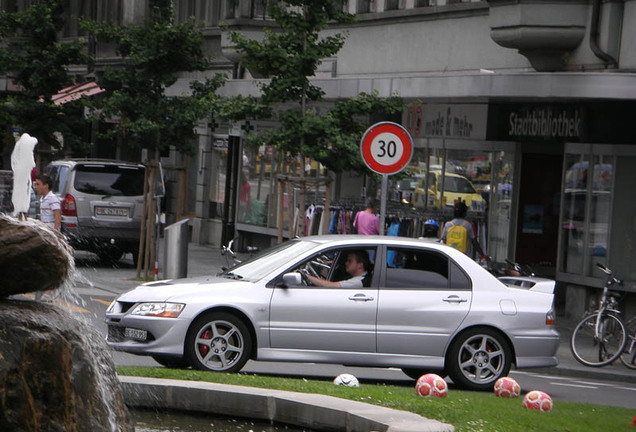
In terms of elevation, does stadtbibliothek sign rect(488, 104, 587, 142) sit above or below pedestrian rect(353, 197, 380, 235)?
above

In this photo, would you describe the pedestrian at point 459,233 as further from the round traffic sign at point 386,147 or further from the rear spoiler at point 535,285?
the rear spoiler at point 535,285

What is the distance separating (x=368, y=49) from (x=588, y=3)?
7.77 meters

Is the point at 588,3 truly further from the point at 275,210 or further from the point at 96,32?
the point at 275,210

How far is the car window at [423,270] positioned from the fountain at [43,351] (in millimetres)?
5794

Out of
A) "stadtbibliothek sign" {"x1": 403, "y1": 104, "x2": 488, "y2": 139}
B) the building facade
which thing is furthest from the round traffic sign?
"stadtbibliothek sign" {"x1": 403, "y1": 104, "x2": 488, "y2": 139}

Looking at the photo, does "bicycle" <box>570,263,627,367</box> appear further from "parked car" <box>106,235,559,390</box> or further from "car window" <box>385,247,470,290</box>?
"car window" <box>385,247,470,290</box>

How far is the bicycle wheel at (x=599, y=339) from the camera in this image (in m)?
16.5

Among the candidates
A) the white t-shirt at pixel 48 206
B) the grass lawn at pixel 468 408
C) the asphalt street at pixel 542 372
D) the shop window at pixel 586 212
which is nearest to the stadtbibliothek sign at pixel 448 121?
the shop window at pixel 586 212

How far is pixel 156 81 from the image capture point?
2453 centimetres

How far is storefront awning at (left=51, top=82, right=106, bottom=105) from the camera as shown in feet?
107

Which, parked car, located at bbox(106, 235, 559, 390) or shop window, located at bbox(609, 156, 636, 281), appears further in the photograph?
shop window, located at bbox(609, 156, 636, 281)

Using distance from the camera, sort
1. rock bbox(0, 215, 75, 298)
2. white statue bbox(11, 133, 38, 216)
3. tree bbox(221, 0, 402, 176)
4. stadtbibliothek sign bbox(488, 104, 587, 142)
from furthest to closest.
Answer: stadtbibliothek sign bbox(488, 104, 587, 142), tree bbox(221, 0, 402, 176), white statue bbox(11, 133, 38, 216), rock bbox(0, 215, 75, 298)

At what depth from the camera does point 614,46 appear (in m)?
19.4

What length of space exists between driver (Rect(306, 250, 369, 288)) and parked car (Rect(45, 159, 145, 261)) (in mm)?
12703
